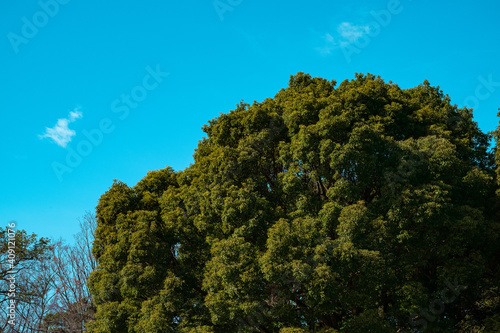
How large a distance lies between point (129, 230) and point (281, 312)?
6877 millimetres

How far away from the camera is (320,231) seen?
1238cm

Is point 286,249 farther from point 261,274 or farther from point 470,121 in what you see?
point 470,121

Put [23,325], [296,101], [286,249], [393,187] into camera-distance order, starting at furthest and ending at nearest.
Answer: [23,325] → [296,101] → [393,187] → [286,249]

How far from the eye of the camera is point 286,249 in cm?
1191

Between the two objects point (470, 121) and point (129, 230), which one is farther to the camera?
point (470, 121)

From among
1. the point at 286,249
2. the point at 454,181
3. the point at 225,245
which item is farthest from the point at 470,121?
the point at 225,245

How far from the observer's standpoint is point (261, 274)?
12398mm

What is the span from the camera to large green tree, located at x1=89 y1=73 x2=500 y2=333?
12.2 metres

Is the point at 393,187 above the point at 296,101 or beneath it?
beneath

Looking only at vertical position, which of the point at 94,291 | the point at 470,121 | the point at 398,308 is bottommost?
the point at 398,308

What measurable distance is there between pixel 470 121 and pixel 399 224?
7.57m

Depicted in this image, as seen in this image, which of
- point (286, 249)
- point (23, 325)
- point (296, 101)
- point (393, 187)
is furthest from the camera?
point (23, 325)

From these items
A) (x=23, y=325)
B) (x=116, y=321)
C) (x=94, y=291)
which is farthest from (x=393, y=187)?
(x=23, y=325)

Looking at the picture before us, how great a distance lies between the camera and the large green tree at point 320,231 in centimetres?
1219
